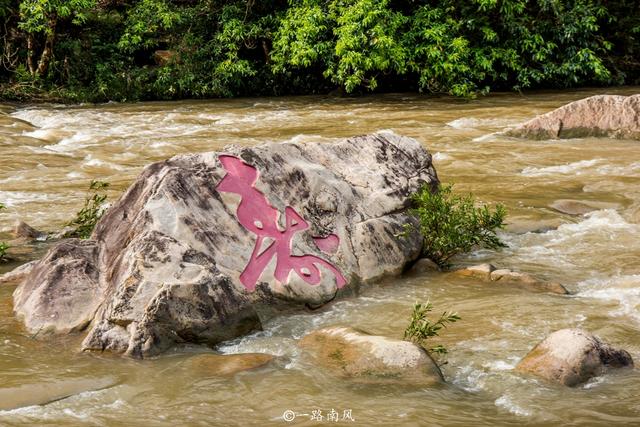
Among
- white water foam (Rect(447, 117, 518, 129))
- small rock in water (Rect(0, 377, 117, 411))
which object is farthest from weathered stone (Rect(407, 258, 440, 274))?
white water foam (Rect(447, 117, 518, 129))

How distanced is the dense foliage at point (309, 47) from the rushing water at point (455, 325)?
18.2 ft

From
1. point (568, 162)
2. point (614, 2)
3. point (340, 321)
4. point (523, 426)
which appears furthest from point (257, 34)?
point (523, 426)

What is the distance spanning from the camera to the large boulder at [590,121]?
11.2 m

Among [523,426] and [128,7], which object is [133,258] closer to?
[523,426]

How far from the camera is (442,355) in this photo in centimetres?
448

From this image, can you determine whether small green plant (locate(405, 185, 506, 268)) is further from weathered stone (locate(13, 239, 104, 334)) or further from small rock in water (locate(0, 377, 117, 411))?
small rock in water (locate(0, 377, 117, 411))

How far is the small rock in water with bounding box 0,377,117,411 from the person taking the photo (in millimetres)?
3922

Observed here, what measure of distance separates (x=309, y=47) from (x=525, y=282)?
11.4 m

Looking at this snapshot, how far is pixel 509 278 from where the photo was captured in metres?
5.70

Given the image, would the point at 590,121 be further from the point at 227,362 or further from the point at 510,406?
the point at 227,362

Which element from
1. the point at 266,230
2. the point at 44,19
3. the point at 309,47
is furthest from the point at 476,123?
the point at 44,19

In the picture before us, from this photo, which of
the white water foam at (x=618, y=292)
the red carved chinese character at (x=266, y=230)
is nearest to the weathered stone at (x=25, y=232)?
the red carved chinese character at (x=266, y=230)

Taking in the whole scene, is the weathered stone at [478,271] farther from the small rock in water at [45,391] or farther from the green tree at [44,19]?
the green tree at [44,19]

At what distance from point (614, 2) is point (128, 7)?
11.2 meters
